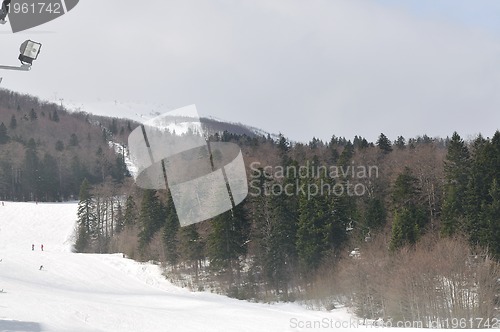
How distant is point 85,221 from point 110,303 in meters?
41.5

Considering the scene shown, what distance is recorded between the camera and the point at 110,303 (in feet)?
112

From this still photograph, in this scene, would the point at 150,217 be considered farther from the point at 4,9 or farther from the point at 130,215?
the point at 4,9

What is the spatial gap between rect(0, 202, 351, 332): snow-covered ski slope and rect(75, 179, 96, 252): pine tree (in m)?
2.40

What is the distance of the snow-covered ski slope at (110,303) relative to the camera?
27.0 meters

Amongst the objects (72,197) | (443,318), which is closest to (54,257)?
(443,318)

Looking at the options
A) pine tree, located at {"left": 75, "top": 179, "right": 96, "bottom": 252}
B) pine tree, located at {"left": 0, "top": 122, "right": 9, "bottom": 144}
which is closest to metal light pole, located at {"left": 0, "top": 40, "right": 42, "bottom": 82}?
pine tree, located at {"left": 75, "top": 179, "right": 96, "bottom": 252}

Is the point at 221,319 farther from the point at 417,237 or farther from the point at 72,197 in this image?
the point at 72,197

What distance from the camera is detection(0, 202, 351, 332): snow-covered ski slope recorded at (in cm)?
2697

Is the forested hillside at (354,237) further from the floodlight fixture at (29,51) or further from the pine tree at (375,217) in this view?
the floodlight fixture at (29,51)

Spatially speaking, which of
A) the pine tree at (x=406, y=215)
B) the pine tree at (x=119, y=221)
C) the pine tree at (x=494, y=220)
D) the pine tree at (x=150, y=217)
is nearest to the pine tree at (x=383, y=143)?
the pine tree at (x=406, y=215)

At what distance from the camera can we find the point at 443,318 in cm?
3022

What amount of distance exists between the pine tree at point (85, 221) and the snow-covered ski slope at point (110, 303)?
240cm

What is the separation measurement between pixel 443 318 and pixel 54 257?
38284mm

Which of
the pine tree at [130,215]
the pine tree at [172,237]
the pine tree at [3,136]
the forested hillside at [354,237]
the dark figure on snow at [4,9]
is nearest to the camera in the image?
the dark figure on snow at [4,9]
